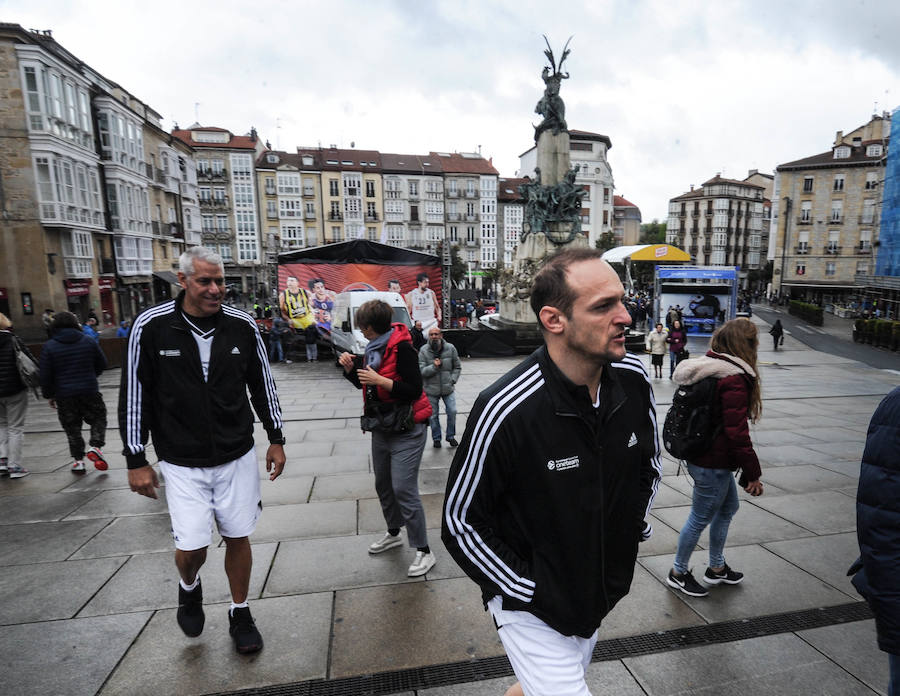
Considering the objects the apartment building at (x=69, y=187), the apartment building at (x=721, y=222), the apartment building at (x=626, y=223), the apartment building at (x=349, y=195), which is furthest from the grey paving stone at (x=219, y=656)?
the apartment building at (x=626, y=223)

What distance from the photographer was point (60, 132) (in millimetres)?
25531

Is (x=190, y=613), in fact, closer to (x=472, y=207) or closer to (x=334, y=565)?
(x=334, y=565)

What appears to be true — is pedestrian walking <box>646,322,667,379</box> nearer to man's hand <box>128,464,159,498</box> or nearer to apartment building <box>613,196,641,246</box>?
man's hand <box>128,464,159,498</box>

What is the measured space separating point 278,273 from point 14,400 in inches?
501

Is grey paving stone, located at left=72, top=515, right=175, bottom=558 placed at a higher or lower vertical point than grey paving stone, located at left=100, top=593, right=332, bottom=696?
lower

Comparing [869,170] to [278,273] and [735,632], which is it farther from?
[735,632]

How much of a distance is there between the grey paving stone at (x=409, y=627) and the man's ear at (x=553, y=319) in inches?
83.5

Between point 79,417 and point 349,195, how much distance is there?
57682mm

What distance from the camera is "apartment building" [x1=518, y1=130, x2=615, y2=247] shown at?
67.9 meters

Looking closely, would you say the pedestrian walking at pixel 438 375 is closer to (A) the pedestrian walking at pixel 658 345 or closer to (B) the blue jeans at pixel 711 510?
(B) the blue jeans at pixel 711 510

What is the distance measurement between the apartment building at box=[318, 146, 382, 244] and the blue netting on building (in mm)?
46250

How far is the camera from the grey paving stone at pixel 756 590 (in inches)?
130

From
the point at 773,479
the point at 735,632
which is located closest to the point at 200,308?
the point at 735,632

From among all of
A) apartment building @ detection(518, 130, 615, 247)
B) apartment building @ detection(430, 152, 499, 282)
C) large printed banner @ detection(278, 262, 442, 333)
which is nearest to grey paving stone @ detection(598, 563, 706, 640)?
large printed banner @ detection(278, 262, 442, 333)
